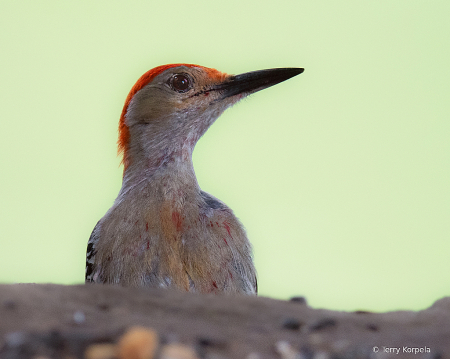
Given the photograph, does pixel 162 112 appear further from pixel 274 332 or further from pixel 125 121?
pixel 274 332

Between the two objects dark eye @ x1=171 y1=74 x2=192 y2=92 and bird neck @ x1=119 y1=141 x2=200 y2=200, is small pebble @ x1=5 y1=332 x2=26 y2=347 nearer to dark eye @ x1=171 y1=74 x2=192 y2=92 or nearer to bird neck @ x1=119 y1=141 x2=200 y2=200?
bird neck @ x1=119 y1=141 x2=200 y2=200

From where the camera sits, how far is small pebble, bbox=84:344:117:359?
123cm

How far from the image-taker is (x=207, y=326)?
1.53 m

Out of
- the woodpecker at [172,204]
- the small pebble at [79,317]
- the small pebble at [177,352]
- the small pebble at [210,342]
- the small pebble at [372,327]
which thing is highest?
the woodpecker at [172,204]

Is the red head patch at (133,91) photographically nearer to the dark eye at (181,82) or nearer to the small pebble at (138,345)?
the dark eye at (181,82)

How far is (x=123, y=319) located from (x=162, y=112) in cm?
167

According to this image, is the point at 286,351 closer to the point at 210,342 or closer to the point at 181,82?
the point at 210,342

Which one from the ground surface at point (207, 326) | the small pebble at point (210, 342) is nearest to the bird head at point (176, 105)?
the ground surface at point (207, 326)

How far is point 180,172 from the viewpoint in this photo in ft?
9.09

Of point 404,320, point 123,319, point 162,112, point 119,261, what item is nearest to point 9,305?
point 123,319

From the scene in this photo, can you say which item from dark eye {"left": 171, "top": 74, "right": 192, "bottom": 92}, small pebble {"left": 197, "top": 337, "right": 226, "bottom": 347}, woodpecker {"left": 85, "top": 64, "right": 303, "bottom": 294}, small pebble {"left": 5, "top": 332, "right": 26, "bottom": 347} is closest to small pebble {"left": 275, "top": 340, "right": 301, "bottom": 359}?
small pebble {"left": 197, "top": 337, "right": 226, "bottom": 347}

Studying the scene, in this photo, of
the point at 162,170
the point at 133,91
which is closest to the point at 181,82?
the point at 133,91

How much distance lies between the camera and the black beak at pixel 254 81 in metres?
3.10

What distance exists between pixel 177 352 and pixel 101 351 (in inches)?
7.2
